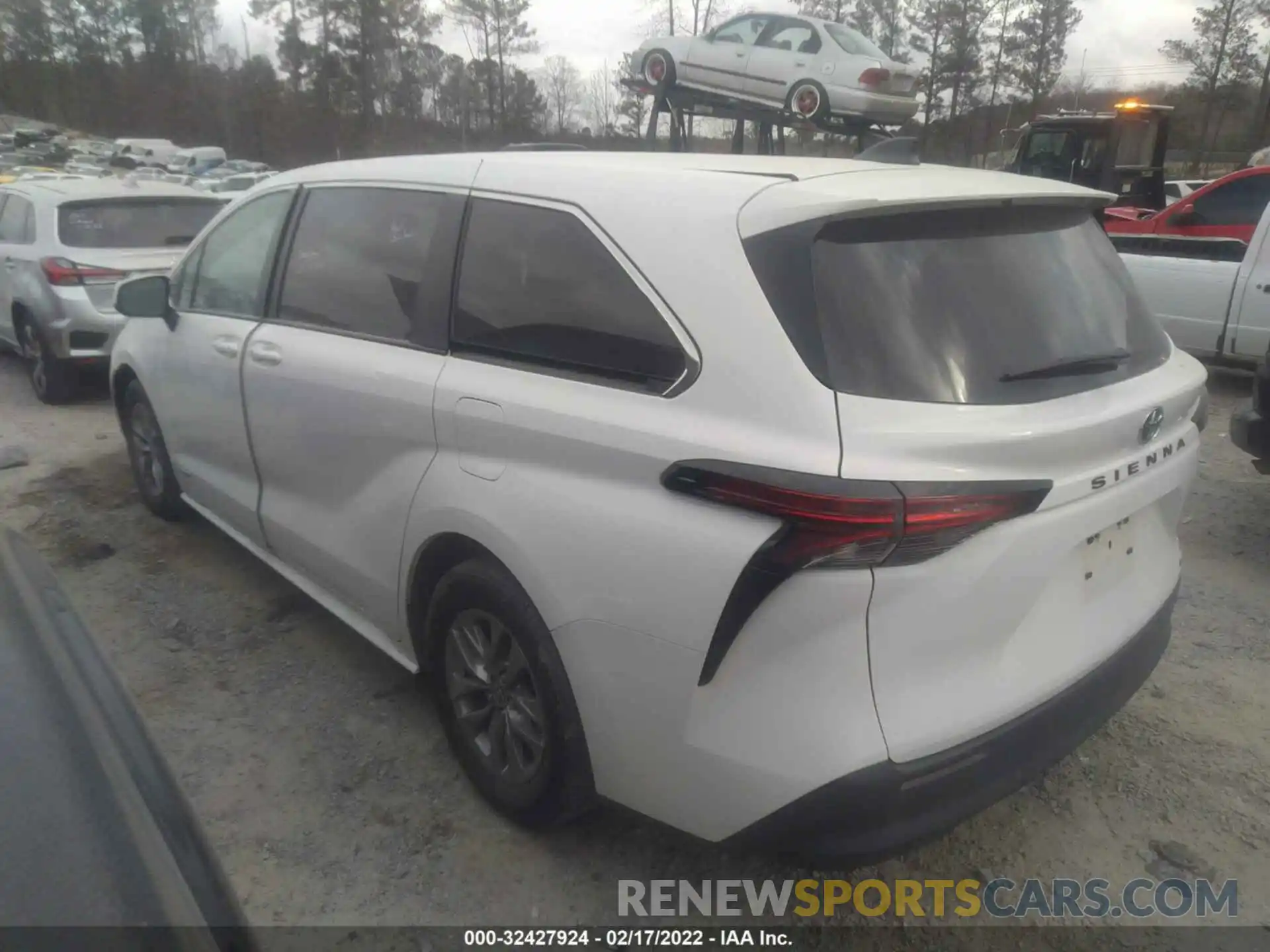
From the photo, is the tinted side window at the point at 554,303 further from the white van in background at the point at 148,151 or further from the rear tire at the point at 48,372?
the white van in background at the point at 148,151

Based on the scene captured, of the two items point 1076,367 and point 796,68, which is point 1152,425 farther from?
point 796,68

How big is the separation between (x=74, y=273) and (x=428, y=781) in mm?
5944

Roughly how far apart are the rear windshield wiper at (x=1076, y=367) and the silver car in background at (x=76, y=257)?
22.7 ft

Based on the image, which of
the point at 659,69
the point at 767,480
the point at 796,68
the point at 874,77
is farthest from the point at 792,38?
the point at 767,480

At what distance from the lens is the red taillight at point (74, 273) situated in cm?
703

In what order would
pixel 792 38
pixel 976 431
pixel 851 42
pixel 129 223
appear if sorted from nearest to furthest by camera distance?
pixel 976 431 < pixel 129 223 < pixel 851 42 < pixel 792 38

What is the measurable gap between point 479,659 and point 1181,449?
199cm

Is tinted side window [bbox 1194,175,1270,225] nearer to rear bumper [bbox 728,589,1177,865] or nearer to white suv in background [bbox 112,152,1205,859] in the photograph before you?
white suv in background [bbox 112,152,1205,859]

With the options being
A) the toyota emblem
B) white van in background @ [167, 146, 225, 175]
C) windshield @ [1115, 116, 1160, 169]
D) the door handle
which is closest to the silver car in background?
the door handle

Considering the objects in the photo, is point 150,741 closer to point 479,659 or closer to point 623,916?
point 479,659

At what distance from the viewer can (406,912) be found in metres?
2.46

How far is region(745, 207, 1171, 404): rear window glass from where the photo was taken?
75.9 inches

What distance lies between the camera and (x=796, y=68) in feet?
44.0

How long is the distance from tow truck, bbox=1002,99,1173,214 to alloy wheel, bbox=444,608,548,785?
14.7m
